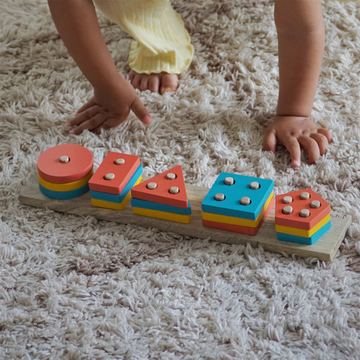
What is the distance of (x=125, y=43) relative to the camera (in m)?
1.37

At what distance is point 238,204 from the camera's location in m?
0.83

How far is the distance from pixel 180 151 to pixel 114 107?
0.60 ft

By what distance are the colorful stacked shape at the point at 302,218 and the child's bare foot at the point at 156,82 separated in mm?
497

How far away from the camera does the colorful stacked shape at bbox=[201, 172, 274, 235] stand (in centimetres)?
82

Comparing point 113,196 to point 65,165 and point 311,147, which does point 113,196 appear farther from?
point 311,147

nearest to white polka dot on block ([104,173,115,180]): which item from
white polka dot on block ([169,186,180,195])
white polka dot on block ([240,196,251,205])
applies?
white polka dot on block ([169,186,180,195])

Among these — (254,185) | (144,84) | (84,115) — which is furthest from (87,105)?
(254,185)

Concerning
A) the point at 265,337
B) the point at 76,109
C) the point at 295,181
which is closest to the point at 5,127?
the point at 76,109

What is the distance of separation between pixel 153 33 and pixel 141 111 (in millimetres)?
242

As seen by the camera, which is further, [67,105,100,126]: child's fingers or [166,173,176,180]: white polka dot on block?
[67,105,100,126]: child's fingers

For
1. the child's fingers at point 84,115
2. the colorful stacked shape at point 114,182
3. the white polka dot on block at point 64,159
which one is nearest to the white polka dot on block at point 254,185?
the colorful stacked shape at point 114,182

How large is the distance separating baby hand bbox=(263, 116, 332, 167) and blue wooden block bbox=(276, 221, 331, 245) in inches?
7.9

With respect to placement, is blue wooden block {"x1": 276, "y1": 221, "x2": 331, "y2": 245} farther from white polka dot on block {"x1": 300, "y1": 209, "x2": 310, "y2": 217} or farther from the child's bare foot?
the child's bare foot

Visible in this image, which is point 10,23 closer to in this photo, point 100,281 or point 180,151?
point 180,151
